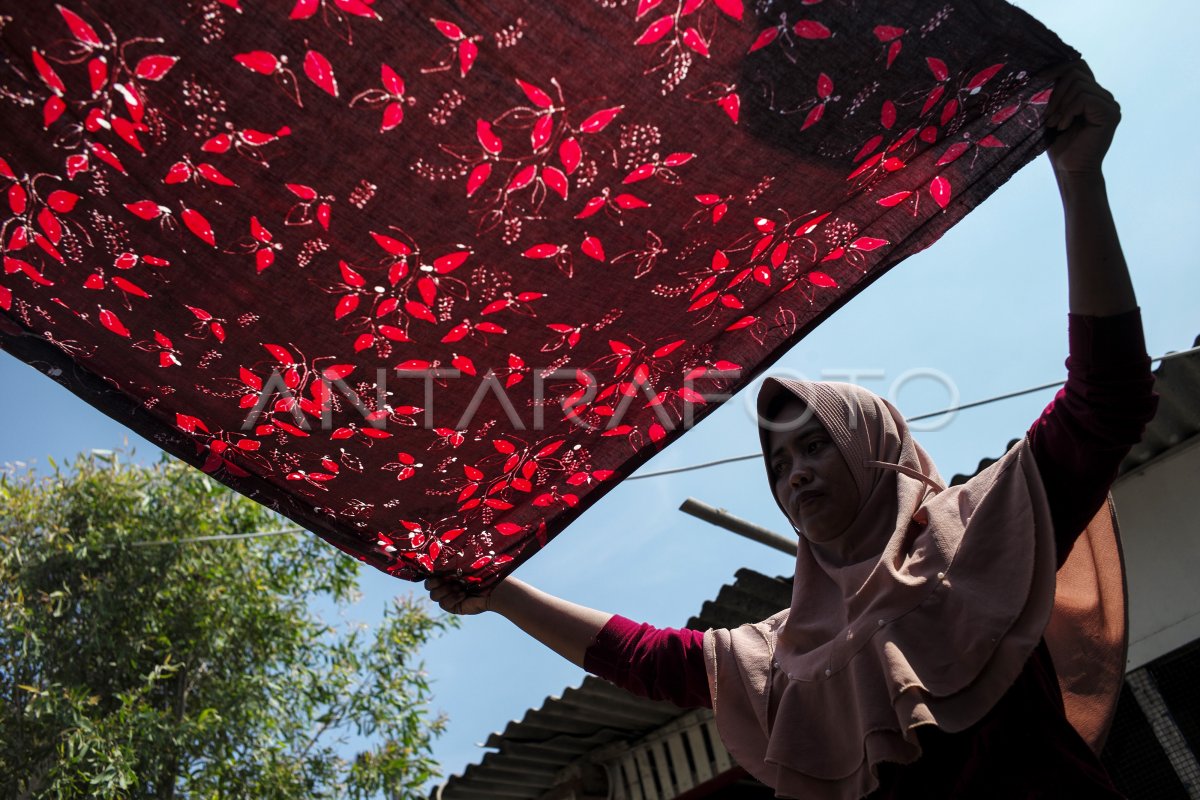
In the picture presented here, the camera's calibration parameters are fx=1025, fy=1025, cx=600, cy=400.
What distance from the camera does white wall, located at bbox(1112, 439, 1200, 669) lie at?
3.79 m

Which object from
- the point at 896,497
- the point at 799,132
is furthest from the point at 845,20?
the point at 896,497

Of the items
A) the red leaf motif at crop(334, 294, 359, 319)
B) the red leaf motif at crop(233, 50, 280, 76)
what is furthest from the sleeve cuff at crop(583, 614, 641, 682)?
the red leaf motif at crop(233, 50, 280, 76)

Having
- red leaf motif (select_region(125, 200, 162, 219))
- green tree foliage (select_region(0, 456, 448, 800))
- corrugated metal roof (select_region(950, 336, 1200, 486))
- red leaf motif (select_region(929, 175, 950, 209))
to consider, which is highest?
green tree foliage (select_region(0, 456, 448, 800))

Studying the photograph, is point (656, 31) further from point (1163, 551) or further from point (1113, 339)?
point (1163, 551)

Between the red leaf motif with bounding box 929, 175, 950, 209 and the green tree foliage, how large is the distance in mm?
7113

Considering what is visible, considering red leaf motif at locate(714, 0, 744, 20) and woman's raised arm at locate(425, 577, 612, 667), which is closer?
red leaf motif at locate(714, 0, 744, 20)

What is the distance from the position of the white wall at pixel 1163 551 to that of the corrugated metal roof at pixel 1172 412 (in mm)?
46

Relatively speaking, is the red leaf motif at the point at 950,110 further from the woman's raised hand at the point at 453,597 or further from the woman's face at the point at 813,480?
the woman's raised hand at the point at 453,597

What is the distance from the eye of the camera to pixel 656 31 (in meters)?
Result: 1.59

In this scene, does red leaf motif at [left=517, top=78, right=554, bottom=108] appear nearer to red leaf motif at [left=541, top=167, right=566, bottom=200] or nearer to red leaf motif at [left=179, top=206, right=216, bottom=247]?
red leaf motif at [left=541, top=167, right=566, bottom=200]

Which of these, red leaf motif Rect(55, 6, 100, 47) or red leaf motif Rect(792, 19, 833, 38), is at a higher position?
red leaf motif Rect(55, 6, 100, 47)

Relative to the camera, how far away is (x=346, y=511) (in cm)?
225

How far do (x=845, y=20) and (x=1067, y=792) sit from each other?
1261 millimetres

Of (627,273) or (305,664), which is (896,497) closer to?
(627,273)
